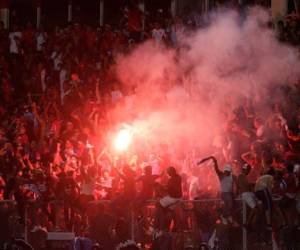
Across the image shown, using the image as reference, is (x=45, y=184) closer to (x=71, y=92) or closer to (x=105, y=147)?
(x=105, y=147)

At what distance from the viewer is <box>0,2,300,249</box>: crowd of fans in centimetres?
1833

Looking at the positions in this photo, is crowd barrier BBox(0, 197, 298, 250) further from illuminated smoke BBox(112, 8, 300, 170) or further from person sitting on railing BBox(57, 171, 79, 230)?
illuminated smoke BBox(112, 8, 300, 170)

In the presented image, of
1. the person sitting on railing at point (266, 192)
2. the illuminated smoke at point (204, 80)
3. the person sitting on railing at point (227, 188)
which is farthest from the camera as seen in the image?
the illuminated smoke at point (204, 80)

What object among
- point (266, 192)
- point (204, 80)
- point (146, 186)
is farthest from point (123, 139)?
point (266, 192)

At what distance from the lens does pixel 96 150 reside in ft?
71.6

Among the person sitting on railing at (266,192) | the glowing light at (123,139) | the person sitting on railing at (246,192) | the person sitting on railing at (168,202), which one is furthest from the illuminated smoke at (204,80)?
the person sitting on railing at (266,192)

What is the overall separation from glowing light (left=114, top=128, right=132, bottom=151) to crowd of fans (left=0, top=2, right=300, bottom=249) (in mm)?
338

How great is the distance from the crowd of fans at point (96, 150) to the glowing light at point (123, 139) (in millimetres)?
338

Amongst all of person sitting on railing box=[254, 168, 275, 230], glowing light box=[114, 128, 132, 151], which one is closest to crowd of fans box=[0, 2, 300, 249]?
person sitting on railing box=[254, 168, 275, 230]

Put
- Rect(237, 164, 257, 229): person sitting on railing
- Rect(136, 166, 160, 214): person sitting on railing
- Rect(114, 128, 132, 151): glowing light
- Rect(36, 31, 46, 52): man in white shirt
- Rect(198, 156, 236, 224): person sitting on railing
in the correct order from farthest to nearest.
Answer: Rect(36, 31, 46, 52): man in white shirt → Rect(114, 128, 132, 151): glowing light → Rect(136, 166, 160, 214): person sitting on railing → Rect(198, 156, 236, 224): person sitting on railing → Rect(237, 164, 257, 229): person sitting on railing

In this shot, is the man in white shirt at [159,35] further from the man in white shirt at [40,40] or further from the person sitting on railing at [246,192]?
the person sitting on railing at [246,192]

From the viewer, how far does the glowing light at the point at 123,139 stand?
21750 millimetres

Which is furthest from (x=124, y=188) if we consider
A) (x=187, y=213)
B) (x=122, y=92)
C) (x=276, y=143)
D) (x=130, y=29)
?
(x=130, y=29)

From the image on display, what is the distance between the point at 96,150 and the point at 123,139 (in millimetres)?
610
